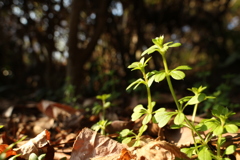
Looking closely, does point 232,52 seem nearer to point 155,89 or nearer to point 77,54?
point 155,89

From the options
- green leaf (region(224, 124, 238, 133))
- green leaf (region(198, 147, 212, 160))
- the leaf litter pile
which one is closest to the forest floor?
the leaf litter pile

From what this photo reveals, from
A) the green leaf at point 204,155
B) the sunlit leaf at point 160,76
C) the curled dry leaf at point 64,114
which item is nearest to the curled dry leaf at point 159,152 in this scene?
the green leaf at point 204,155

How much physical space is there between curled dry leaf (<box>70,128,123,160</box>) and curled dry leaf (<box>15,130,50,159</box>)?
181 millimetres

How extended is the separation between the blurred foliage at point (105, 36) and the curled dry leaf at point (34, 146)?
83.4 inches

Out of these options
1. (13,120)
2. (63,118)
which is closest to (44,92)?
(13,120)

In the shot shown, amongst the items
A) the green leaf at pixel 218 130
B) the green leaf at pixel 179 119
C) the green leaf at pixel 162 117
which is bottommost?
the green leaf at pixel 218 130

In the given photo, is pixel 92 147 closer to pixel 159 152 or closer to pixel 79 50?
pixel 159 152

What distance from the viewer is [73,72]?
3.57 meters

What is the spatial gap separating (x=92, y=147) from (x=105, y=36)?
300 centimetres

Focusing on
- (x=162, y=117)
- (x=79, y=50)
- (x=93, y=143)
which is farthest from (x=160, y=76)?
(x=79, y=50)

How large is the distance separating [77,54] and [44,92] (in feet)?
3.46

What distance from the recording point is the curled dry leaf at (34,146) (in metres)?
1.26

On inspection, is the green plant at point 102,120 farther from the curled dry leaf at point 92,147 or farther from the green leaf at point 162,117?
the green leaf at point 162,117

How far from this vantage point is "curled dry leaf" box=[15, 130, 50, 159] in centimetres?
126
